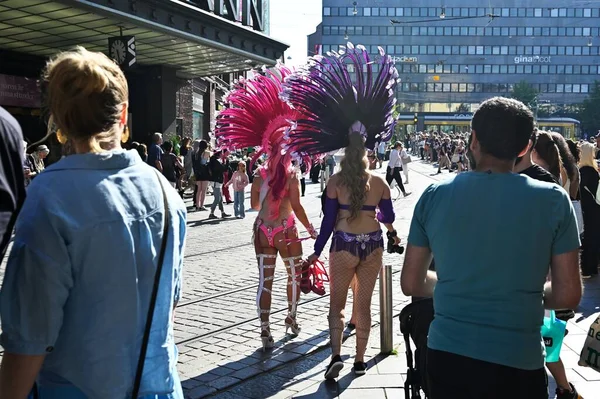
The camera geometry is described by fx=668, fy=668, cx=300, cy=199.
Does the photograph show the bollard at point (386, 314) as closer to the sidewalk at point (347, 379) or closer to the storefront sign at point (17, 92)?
A: the sidewalk at point (347, 379)

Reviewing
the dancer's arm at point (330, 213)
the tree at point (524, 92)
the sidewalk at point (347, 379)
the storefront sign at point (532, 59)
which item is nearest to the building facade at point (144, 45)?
the dancer's arm at point (330, 213)

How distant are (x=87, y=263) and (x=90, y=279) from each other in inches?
1.8

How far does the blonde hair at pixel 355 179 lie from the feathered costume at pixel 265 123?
82cm

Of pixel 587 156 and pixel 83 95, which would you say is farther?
pixel 587 156

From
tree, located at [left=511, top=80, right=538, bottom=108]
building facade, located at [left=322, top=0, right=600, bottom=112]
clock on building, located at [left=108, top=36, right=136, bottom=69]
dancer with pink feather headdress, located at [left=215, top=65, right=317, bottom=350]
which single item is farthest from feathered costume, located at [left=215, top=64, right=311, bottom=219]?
building facade, located at [left=322, top=0, right=600, bottom=112]

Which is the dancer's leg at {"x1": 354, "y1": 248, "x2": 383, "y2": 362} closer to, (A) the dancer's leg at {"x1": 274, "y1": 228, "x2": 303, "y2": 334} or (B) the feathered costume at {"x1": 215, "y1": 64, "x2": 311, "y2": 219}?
(A) the dancer's leg at {"x1": 274, "y1": 228, "x2": 303, "y2": 334}

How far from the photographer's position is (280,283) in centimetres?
887

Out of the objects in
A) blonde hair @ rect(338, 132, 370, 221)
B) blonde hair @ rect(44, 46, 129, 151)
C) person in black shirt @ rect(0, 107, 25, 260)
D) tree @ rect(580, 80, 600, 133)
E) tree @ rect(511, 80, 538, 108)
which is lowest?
blonde hair @ rect(338, 132, 370, 221)

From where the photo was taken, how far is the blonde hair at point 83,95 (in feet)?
6.11

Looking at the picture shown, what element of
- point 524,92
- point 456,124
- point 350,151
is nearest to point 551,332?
point 350,151

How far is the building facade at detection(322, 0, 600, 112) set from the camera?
107250mm

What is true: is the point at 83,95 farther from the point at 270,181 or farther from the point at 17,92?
the point at 17,92

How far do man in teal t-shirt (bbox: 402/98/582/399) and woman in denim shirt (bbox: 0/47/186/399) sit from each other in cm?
107

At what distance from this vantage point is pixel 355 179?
17.1ft
